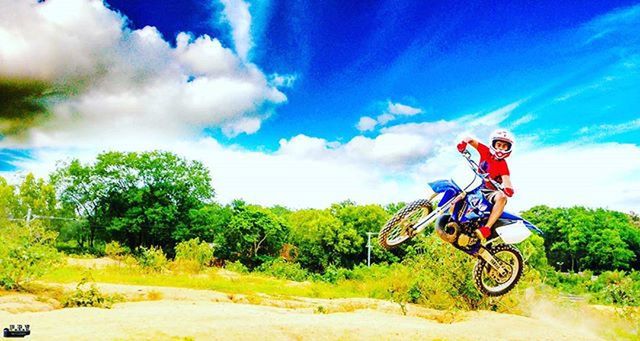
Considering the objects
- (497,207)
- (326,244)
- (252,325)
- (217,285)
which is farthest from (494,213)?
(326,244)

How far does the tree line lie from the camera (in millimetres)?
61000

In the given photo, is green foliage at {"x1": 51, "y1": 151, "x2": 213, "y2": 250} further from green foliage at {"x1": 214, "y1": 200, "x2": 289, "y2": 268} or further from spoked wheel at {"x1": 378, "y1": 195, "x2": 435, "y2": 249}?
spoked wheel at {"x1": 378, "y1": 195, "x2": 435, "y2": 249}

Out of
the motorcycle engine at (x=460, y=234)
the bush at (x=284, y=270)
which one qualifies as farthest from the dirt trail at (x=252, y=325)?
the bush at (x=284, y=270)

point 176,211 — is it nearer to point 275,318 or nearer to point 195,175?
point 195,175

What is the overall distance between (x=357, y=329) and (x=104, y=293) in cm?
1299

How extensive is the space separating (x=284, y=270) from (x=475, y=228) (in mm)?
49456

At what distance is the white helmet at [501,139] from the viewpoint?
621 centimetres

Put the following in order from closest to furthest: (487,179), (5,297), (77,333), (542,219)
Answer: (487,179) → (77,333) → (5,297) → (542,219)

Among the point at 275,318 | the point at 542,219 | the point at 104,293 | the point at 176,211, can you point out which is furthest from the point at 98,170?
the point at 542,219

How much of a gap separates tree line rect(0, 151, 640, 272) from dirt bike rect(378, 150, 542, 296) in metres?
49.8

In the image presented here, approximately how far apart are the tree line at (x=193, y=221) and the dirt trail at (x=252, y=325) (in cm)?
3469

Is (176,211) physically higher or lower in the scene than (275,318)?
higher

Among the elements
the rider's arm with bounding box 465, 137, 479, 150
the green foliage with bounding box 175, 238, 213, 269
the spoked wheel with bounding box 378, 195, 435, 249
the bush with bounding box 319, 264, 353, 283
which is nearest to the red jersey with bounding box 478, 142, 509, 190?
the rider's arm with bounding box 465, 137, 479, 150

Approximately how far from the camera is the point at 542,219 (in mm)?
76562
